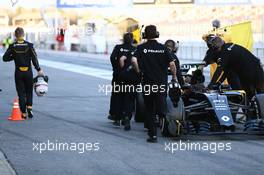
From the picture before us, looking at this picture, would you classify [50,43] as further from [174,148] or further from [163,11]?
[174,148]

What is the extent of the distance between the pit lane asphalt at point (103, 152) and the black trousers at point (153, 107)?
23cm

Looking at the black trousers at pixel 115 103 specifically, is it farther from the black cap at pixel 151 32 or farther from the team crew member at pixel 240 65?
the black cap at pixel 151 32

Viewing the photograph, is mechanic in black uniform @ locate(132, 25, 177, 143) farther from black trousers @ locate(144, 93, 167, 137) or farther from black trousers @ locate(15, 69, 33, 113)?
black trousers @ locate(15, 69, 33, 113)

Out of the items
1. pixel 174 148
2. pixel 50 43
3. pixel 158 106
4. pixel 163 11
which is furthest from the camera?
pixel 163 11

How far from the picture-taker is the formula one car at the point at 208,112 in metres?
9.93

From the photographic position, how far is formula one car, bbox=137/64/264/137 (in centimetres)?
993

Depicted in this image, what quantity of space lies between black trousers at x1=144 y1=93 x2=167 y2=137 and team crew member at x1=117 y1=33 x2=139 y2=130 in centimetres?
136

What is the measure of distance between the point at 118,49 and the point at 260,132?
289 cm

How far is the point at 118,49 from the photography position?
11648 mm

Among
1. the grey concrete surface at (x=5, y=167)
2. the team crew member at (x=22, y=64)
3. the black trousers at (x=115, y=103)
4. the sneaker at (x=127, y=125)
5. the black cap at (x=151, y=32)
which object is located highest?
the black cap at (x=151, y=32)

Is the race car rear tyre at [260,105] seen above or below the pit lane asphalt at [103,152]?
above

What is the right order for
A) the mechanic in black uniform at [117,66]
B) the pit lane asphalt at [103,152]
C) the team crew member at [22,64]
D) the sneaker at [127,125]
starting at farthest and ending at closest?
1. the team crew member at [22,64]
2. the mechanic in black uniform at [117,66]
3. the sneaker at [127,125]
4. the pit lane asphalt at [103,152]

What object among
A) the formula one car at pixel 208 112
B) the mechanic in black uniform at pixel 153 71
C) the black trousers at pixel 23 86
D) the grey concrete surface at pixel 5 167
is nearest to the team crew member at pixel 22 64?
the black trousers at pixel 23 86

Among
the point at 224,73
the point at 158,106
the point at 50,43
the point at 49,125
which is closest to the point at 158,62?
the point at 158,106
